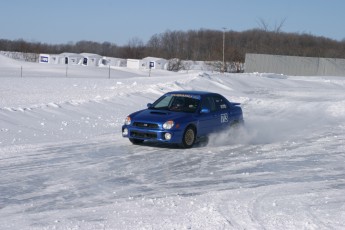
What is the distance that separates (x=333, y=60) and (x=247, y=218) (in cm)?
6676

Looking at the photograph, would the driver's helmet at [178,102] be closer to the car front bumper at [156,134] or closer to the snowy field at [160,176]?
the snowy field at [160,176]

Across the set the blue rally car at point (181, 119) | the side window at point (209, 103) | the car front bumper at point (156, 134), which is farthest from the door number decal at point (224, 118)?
the car front bumper at point (156, 134)

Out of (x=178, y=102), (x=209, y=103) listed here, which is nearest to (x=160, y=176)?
(x=178, y=102)

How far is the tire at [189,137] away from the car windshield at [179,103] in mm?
640

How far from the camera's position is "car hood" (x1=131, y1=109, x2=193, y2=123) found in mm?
12930

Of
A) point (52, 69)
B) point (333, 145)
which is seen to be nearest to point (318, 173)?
point (333, 145)

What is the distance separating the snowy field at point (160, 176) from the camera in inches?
270

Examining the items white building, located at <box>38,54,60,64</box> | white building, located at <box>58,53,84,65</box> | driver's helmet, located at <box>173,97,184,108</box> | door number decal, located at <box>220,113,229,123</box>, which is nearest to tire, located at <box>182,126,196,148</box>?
driver's helmet, located at <box>173,97,184,108</box>

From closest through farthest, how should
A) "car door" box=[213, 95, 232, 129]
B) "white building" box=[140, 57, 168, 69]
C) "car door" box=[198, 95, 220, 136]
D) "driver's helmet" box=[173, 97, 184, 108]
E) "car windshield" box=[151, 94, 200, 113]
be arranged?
1. "car door" box=[198, 95, 220, 136]
2. "car windshield" box=[151, 94, 200, 113]
3. "driver's helmet" box=[173, 97, 184, 108]
4. "car door" box=[213, 95, 232, 129]
5. "white building" box=[140, 57, 168, 69]

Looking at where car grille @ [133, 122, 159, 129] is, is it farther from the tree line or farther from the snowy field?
the tree line

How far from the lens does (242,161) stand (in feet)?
37.7

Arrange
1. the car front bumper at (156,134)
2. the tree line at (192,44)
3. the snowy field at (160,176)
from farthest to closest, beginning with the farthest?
the tree line at (192,44) → the car front bumper at (156,134) → the snowy field at (160,176)

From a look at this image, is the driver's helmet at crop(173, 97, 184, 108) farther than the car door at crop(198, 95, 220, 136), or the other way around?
the driver's helmet at crop(173, 97, 184, 108)

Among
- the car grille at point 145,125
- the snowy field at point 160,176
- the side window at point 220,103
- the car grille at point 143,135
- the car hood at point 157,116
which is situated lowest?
the snowy field at point 160,176
